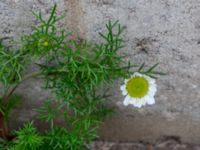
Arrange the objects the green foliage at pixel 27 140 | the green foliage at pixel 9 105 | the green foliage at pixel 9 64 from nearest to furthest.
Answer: the green foliage at pixel 9 64 < the green foliage at pixel 27 140 < the green foliage at pixel 9 105

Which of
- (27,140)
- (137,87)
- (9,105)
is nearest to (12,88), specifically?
(9,105)

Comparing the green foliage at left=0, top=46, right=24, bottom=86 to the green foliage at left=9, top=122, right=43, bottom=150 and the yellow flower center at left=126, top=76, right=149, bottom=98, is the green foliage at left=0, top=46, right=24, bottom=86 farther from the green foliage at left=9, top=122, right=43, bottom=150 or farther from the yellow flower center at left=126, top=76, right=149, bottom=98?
the yellow flower center at left=126, top=76, right=149, bottom=98

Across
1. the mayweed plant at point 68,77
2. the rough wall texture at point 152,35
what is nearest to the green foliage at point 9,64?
the mayweed plant at point 68,77

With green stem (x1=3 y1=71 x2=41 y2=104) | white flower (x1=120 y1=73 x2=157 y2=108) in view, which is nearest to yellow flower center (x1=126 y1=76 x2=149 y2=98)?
white flower (x1=120 y1=73 x2=157 y2=108)

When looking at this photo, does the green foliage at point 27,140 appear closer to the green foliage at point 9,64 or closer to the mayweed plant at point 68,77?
the mayweed plant at point 68,77

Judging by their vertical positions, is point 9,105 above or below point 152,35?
below

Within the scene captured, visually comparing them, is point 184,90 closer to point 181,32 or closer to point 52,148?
point 181,32

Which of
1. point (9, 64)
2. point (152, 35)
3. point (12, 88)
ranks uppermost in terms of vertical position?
point (152, 35)

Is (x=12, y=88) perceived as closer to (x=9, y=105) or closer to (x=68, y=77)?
(x=9, y=105)
